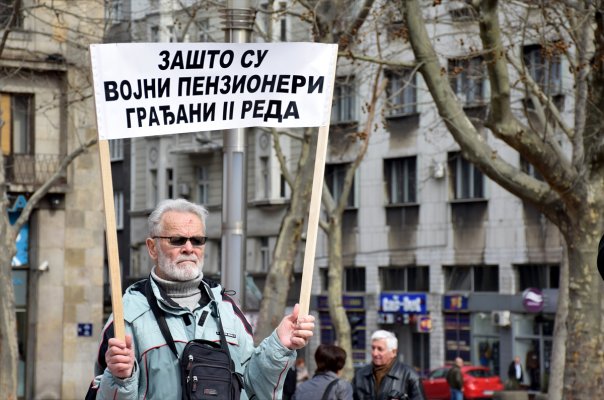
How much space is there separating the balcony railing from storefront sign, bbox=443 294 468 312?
13.1 m

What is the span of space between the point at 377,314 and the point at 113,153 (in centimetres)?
1804

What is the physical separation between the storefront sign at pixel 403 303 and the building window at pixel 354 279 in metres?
1.69

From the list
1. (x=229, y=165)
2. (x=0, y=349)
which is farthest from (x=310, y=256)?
(x=0, y=349)

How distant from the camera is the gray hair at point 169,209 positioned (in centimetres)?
641

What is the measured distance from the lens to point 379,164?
156ft

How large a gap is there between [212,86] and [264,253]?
150 ft

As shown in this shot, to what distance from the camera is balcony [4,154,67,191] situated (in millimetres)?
36188

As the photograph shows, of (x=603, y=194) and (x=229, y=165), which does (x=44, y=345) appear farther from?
(x=229, y=165)

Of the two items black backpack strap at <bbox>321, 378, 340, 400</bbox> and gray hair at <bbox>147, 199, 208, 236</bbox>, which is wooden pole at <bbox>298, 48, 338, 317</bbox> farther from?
black backpack strap at <bbox>321, 378, 340, 400</bbox>

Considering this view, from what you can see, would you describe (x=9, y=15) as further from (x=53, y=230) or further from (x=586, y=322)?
(x=586, y=322)

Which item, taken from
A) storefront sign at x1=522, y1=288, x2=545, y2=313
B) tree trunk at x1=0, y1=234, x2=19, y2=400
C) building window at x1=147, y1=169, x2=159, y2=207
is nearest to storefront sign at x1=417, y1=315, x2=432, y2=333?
storefront sign at x1=522, y1=288, x2=545, y2=313

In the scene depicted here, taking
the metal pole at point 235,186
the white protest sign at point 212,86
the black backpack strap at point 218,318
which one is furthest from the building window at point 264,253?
the black backpack strap at point 218,318

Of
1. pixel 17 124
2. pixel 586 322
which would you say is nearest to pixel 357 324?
pixel 17 124

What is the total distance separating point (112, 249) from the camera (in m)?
6.16
